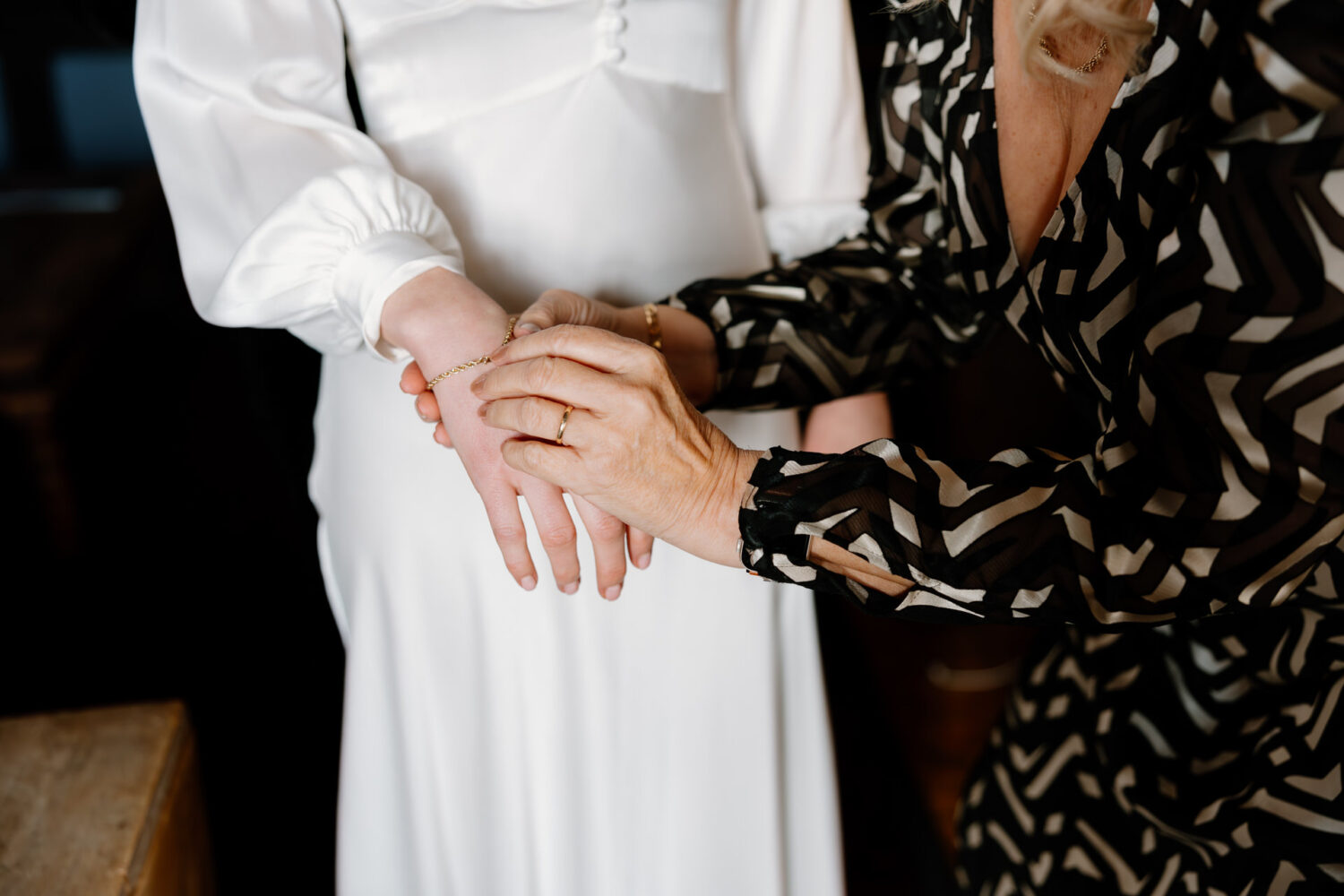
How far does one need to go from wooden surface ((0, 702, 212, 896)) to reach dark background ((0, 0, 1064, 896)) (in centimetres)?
62

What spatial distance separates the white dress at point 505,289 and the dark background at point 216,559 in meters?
0.39

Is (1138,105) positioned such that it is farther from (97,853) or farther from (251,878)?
(251,878)

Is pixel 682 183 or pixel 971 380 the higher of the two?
pixel 682 183

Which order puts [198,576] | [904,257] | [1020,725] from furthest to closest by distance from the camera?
[198,576], [1020,725], [904,257]

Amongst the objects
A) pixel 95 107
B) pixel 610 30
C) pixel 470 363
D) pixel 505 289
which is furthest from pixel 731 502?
pixel 95 107

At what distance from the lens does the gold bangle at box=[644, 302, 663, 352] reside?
3.23 ft

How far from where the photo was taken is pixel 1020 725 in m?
1.25

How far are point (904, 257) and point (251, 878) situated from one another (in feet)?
4.79

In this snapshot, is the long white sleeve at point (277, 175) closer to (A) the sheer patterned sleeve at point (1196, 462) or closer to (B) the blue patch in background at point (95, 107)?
(A) the sheer patterned sleeve at point (1196, 462)

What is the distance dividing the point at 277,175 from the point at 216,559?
2034 millimetres

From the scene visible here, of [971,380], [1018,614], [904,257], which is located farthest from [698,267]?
[971,380]

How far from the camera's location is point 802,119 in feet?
3.71

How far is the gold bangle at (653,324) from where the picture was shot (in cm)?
98

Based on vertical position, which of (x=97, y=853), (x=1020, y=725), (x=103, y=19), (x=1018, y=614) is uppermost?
(x=103, y=19)
